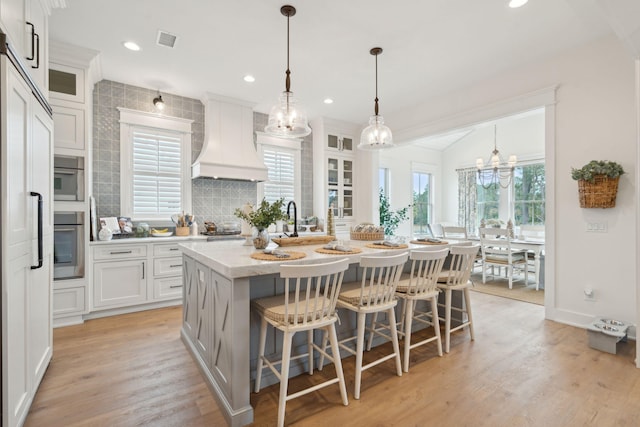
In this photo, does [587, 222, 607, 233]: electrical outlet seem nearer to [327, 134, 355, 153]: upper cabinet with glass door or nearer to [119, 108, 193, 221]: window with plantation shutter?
[327, 134, 355, 153]: upper cabinet with glass door

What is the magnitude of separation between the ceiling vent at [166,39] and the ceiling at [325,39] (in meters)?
0.05

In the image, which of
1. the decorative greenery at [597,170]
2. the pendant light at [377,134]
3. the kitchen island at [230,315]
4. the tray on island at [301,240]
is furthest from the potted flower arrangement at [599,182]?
the tray on island at [301,240]

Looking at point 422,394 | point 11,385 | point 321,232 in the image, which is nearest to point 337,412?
point 422,394

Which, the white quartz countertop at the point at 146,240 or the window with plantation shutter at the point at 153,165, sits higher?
the window with plantation shutter at the point at 153,165

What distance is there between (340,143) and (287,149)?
3.43 feet

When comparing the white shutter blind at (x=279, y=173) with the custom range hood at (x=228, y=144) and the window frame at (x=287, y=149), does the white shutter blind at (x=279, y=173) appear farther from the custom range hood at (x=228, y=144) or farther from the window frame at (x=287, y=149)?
the custom range hood at (x=228, y=144)

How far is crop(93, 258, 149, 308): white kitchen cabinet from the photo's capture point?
3.43 meters

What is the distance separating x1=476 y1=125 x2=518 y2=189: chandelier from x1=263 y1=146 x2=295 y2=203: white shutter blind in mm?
4134

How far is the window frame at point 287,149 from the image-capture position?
5.15 metres

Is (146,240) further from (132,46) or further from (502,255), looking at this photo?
(502,255)

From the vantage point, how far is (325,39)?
3035 mm

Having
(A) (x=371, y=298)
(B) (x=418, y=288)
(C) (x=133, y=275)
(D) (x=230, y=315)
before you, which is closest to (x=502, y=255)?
(B) (x=418, y=288)

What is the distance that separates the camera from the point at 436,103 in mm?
4551

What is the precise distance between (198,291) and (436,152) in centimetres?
724
